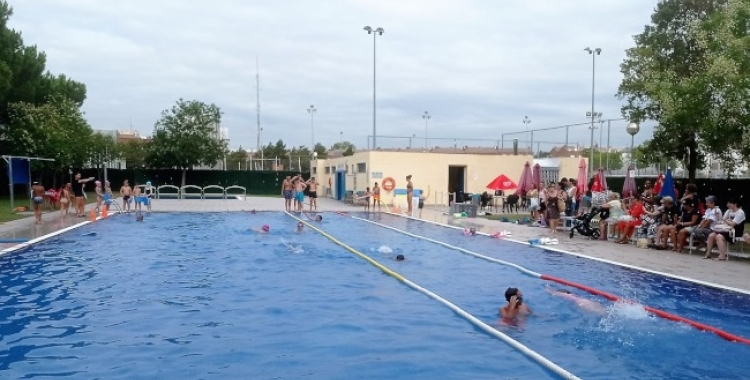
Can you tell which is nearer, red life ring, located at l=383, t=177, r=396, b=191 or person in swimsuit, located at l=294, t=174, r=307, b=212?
person in swimsuit, located at l=294, t=174, r=307, b=212

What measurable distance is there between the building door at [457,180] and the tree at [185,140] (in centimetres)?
2128

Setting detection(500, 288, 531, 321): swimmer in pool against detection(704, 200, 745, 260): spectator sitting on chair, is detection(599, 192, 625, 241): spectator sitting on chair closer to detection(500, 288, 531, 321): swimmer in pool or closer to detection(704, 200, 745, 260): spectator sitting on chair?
detection(704, 200, 745, 260): spectator sitting on chair

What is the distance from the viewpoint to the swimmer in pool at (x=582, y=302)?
27.2ft

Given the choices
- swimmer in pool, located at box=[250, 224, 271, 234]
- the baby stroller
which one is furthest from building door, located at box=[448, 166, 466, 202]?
swimmer in pool, located at box=[250, 224, 271, 234]

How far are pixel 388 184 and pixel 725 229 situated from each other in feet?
67.0

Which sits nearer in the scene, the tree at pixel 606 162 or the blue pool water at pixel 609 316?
the blue pool water at pixel 609 316

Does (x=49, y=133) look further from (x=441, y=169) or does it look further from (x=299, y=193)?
(x=441, y=169)

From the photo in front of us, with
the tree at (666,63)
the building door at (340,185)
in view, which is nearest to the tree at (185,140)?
the building door at (340,185)

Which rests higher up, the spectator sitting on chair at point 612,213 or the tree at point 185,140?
the tree at point 185,140

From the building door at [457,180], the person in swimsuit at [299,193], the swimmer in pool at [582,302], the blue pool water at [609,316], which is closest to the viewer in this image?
the blue pool water at [609,316]

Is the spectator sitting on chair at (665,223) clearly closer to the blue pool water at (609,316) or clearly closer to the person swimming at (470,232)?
the blue pool water at (609,316)

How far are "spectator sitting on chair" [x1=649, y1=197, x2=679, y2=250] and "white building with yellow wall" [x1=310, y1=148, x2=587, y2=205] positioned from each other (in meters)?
18.2

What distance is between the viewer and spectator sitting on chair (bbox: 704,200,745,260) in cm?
1173

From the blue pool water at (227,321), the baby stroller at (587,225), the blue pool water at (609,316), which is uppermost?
the baby stroller at (587,225)
